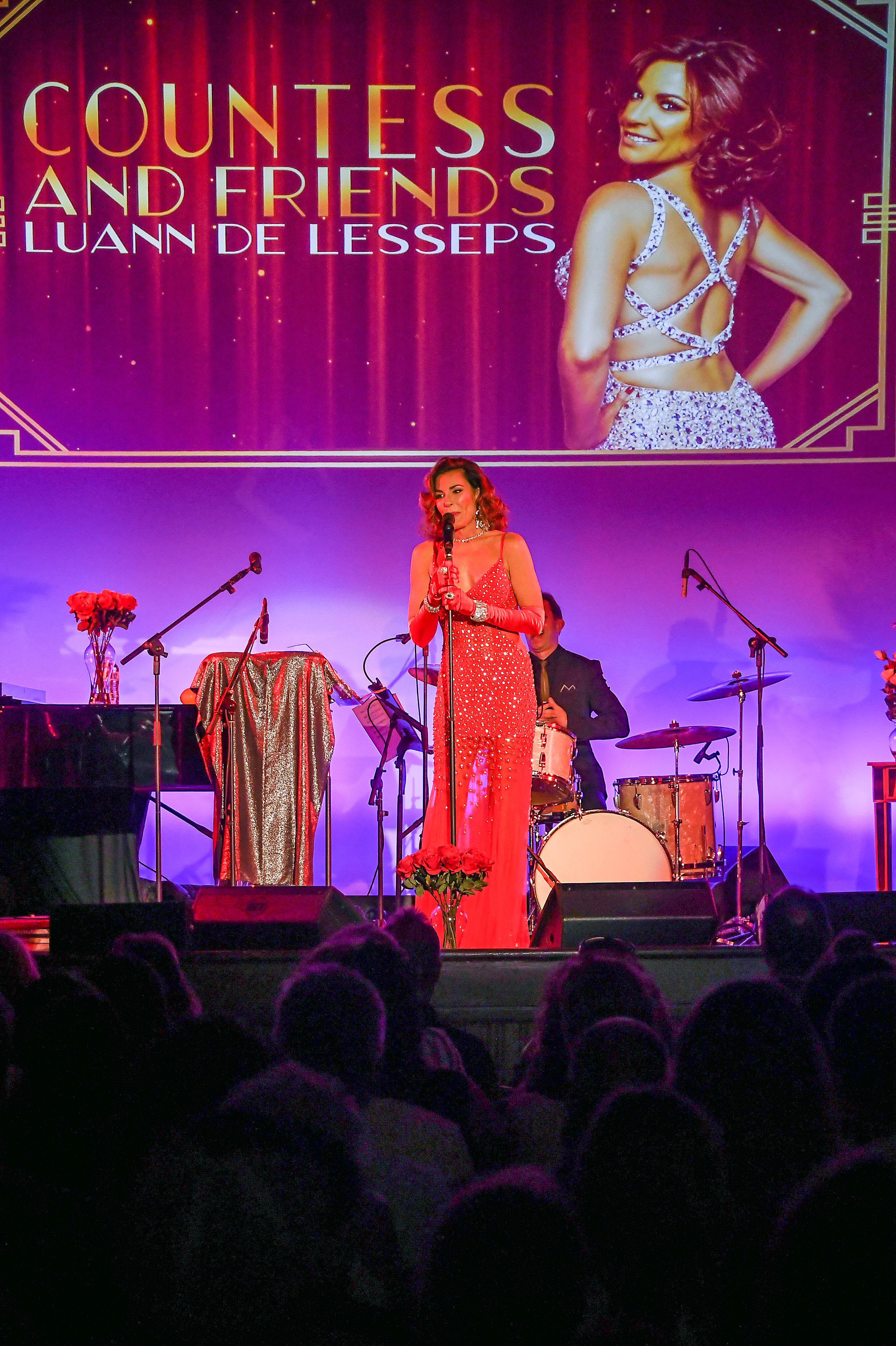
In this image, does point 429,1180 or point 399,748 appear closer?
point 429,1180

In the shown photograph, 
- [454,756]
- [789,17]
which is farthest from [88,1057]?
[789,17]

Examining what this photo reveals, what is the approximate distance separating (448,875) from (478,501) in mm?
1361

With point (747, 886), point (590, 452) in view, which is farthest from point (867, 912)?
point (590, 452)

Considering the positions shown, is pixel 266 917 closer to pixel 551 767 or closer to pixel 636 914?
pixel 636 914

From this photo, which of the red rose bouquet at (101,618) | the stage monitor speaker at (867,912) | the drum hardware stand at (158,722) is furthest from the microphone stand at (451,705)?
the red rose bouquet at (101,618)

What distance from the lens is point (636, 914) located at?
3.75m

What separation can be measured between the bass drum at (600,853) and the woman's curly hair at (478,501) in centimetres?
183

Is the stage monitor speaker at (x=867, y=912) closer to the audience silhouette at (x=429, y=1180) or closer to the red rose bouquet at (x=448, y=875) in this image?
the red rose bouquet at (x=448, y=875)

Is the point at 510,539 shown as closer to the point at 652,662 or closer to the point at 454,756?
the point at 454,756

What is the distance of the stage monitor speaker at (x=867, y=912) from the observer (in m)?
3.65

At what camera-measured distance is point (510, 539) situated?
4.34 metres

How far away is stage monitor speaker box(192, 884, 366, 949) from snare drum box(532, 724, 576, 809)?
1840mm

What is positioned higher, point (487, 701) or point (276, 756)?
point (487, 701)

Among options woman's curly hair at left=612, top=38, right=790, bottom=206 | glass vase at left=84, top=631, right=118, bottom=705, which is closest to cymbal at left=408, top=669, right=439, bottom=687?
glass vase at left=84, top=631, right=118, bottom=705
